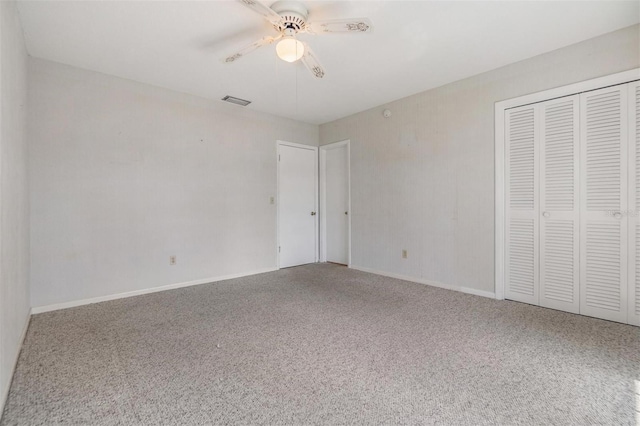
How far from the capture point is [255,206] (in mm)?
4578

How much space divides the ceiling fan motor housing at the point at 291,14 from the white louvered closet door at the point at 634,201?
271 cm

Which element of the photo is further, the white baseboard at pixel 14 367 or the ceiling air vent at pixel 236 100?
the ceiling air vent at pixel 236 100

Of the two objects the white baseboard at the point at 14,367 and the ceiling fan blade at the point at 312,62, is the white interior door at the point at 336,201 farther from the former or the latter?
the white baseboard at the point at 14,367

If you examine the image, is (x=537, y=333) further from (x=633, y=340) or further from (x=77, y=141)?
(x=77, y=141)

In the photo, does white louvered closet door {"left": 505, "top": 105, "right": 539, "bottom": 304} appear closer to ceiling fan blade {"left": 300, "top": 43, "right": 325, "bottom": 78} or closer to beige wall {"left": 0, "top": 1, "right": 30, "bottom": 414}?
ceiling fan blade {"left": 300, "top": 43, "right": 325, "bottom": 78}

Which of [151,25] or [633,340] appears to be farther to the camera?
[151,25]

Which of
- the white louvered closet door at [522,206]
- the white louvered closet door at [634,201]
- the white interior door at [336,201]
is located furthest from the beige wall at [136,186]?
the white louvered closet door at [634,201]

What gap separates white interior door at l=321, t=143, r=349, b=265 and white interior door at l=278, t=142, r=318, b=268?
18 centimetres

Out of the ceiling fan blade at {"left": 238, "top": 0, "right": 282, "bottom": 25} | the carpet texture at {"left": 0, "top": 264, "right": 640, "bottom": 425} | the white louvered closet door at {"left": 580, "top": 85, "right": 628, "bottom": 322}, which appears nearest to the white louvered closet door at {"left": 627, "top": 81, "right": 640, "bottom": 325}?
the white louvered closet door at {"left": 580, "top": 85, "right": 628, "bottom": 322}

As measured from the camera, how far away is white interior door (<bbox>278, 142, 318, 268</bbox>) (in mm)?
4926

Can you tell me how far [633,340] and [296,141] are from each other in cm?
447

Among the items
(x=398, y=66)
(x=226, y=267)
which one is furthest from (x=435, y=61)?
(x=226, y=267)

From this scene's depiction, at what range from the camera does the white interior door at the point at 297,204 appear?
16.2 ft

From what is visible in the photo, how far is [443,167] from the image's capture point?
3.71 metres
